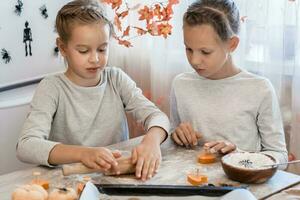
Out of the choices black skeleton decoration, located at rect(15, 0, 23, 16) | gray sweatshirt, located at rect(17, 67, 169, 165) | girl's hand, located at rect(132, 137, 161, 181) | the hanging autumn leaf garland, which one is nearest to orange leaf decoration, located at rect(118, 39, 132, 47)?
the hanging autumn leaf garland

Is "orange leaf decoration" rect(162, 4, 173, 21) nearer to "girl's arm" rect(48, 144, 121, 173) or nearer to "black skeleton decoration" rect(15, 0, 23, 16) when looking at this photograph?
"black skeleton decoration" rect(15, 0, 23, 16)

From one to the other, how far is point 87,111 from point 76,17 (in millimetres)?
304

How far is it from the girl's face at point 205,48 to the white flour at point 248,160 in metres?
0.35

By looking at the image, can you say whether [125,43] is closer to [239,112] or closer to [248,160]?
[239,112]

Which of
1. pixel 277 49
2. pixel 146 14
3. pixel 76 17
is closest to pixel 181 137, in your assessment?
pixel 76 17

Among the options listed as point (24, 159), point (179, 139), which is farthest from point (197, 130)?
point (24, 159)

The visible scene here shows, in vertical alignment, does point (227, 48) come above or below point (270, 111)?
above

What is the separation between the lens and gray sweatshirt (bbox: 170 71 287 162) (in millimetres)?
1429

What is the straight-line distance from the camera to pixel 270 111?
4.71 ft

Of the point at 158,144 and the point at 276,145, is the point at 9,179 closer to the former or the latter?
the point at 158,144

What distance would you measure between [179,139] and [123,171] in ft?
0.94

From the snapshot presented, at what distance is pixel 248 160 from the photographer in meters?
1.15

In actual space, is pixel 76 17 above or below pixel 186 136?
above

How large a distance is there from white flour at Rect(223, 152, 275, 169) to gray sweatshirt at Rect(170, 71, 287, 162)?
234 mm
